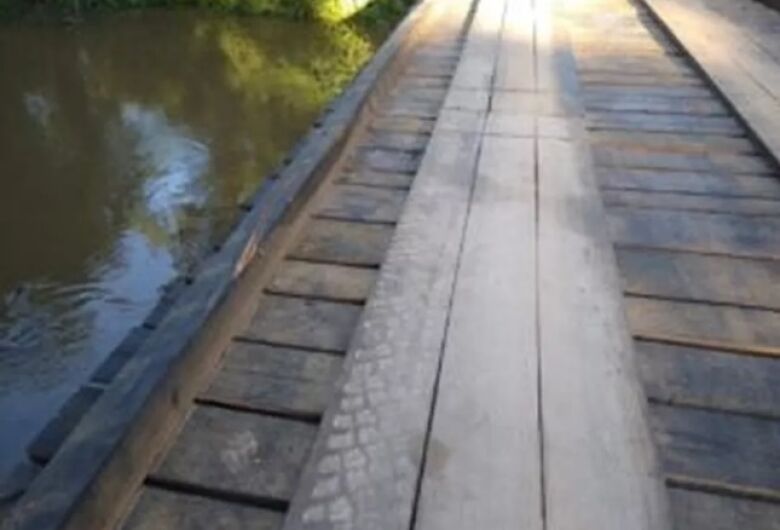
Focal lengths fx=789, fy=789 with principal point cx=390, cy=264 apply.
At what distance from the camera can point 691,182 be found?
273cm

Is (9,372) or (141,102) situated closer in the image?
(9,372)

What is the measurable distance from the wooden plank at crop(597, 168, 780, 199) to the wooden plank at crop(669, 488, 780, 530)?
1514mm

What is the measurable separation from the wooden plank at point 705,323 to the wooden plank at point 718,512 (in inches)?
19.2

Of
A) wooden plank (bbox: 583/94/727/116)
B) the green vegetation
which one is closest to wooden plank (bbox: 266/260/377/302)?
wooden plank (bbox: 583/94/727/116)

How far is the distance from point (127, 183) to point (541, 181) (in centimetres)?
596

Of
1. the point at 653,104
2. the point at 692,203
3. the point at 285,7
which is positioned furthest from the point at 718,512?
the point at 285,7

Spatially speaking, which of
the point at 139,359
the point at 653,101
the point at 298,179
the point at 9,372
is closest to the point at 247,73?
the point at 9,372

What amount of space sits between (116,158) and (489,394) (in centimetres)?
751

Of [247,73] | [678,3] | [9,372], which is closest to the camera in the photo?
[9,372]

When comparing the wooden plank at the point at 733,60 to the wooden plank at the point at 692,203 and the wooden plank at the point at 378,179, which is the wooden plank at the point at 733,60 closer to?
the wooden plank at the point at 692,203

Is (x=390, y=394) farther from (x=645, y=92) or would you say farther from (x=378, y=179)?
(x=645, y=92)

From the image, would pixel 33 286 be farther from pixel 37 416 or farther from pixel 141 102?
pixel 141 102

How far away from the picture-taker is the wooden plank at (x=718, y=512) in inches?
49.8

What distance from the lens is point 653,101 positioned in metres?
3.74
